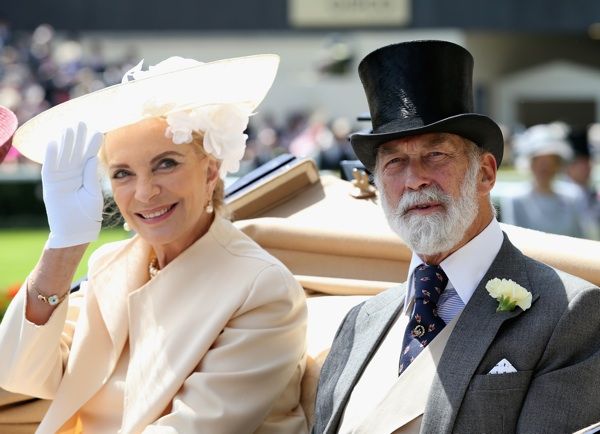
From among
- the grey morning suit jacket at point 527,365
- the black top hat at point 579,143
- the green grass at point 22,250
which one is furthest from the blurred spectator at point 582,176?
the grey morning suit jacket at point 527,365

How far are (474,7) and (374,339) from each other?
62.5 ft

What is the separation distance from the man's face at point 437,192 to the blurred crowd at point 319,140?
4.46 metres

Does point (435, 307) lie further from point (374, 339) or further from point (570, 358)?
point (570, 358)

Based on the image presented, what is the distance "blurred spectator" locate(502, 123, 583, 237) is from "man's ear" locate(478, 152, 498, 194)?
434 centimetres

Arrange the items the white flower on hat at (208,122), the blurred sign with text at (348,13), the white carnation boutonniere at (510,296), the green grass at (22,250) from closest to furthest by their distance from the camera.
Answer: the white carnation boutonniere at (510,296) < the white flower on hat at (208,122) < the green grass at (22,250) < the blurred sign with text at (348,13)

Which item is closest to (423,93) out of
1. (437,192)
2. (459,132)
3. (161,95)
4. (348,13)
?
(459,132)

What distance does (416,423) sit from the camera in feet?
8.89

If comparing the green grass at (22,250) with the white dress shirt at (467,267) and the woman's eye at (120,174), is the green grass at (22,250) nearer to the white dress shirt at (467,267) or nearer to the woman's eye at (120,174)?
the woman's eye at (120,174)

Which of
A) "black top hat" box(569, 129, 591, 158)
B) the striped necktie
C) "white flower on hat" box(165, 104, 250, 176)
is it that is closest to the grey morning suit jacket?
the striped necktie

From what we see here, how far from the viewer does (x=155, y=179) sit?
3158mm

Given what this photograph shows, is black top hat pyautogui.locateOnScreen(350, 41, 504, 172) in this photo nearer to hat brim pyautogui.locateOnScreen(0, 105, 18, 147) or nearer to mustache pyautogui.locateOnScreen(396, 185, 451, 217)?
mustache pyautogui.locateOnScreen(396, 185, 451, 217)

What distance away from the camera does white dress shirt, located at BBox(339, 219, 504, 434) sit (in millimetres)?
2812

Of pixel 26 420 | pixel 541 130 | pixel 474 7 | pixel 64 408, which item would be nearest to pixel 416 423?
pixel 64 408

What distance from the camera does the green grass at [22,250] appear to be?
40.2 ft
